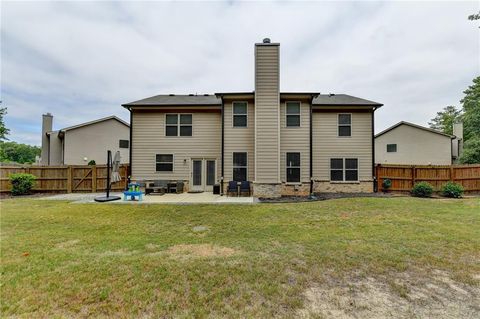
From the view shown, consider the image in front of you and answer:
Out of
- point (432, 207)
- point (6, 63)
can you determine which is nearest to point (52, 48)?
point (6, 63)

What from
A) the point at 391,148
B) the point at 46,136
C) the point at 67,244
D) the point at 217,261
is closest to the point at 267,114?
the point at 217,261

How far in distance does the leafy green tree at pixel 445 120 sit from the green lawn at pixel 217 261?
3622cm

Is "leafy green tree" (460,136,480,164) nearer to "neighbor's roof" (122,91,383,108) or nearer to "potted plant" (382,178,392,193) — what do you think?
"potted plant" (382,178,392,193)

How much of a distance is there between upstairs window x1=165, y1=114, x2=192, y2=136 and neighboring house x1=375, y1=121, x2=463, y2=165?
57.4 feet

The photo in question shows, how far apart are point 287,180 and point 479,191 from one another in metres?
11.0

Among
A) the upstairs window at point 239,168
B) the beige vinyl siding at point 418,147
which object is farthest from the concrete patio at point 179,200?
the beige vinyl siding at point 418,147

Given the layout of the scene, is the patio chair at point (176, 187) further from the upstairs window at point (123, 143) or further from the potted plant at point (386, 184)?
the potted plant at point (386, 184)

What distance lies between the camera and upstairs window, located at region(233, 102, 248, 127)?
475 inches

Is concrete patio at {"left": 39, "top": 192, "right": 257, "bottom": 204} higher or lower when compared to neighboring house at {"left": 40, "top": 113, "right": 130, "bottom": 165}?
lower

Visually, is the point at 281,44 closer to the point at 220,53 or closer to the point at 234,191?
the point at 220,53

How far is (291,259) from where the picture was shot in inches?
144

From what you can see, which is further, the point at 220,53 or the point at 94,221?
the point at 220,53

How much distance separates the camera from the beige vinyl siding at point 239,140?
11969 millimetres

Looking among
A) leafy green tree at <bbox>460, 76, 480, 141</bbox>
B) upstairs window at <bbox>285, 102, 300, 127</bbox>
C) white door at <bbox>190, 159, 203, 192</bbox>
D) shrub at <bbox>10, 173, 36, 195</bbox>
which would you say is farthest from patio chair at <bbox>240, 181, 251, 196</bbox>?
leafy green tree at <bbox>460, 76, 480, 141</bbox>
